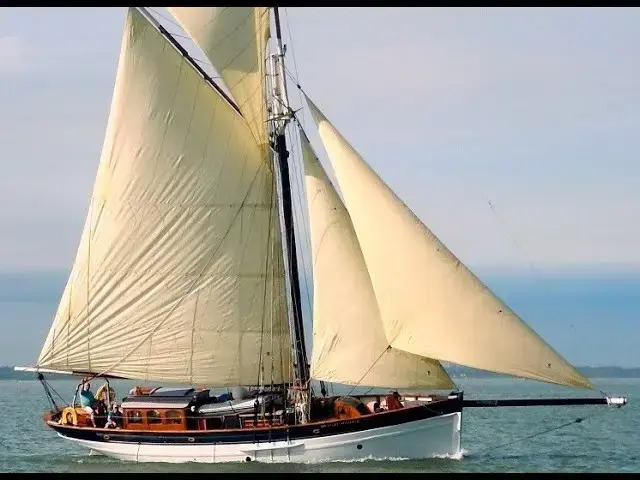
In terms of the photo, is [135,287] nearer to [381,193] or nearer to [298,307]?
[298,307]

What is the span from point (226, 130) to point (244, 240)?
12.9 feet

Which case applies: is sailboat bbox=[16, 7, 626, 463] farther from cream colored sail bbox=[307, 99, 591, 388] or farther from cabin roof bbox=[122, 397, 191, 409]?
cream colored sail bbox=[307, 99, 591, 388]

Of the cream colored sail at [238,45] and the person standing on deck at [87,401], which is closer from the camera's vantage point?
the cream colored sail at [238,45]

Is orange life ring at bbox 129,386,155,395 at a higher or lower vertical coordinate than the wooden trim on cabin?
higher

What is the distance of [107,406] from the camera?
43.8 meters

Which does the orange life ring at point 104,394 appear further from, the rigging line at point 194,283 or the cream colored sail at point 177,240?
the cream colored sail at point 177,240

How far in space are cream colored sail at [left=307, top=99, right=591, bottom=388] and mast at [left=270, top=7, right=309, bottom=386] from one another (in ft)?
12.6

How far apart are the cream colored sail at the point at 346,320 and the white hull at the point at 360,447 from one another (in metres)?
1.49

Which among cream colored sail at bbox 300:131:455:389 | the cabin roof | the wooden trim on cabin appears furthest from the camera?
the cabin roof

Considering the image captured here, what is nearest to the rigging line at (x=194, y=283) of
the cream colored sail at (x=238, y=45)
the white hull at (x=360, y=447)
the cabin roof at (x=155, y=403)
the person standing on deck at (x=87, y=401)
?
the cabin roof at (x=155, y=403)

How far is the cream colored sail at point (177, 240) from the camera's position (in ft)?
139

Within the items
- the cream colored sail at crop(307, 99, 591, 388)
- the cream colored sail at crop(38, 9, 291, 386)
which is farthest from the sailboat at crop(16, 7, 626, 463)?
the cream colored sail at crop(307, 99, 591, 388)

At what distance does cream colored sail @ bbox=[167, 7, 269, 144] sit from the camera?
42.2 meters


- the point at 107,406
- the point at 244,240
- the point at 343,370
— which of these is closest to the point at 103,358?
the point at 107,406
